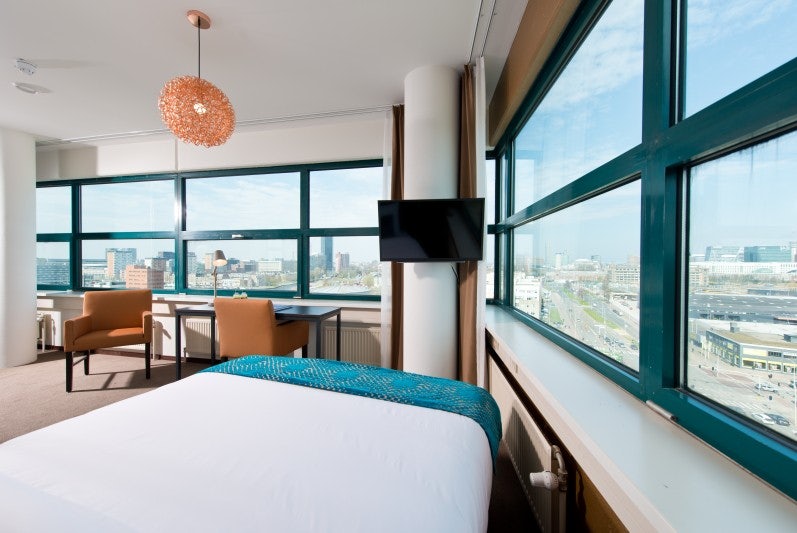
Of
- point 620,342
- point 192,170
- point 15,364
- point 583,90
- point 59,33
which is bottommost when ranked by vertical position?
point 15,364

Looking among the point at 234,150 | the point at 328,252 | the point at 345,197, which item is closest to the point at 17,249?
the point at 234,150

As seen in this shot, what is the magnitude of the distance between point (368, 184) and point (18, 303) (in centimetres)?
435

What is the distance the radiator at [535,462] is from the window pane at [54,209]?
20.1 feet

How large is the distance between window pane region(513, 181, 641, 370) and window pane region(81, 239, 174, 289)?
4.54 metres

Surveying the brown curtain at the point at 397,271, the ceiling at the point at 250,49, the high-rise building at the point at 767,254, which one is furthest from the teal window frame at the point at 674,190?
the brown curtain at the point at 397,271

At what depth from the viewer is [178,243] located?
411 centimetres

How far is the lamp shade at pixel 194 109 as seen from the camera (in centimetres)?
196

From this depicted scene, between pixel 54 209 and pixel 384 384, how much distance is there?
19.4ft

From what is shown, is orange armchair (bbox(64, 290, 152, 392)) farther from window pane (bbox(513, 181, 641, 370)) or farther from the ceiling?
window pane (bbox(513, 181, 641, 370))

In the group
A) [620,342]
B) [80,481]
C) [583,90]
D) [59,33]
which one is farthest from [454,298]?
[59,33]

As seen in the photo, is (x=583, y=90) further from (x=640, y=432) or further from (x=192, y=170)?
(x=192, y=170)

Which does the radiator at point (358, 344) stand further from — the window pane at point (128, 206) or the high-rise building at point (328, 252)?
the window pane at point (128, 206)

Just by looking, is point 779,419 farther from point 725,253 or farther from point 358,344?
point 358,344

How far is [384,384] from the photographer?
A: 1557 mm
